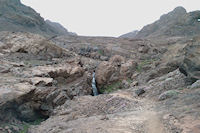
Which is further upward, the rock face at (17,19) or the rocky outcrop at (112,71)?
the rock face at (17,19)

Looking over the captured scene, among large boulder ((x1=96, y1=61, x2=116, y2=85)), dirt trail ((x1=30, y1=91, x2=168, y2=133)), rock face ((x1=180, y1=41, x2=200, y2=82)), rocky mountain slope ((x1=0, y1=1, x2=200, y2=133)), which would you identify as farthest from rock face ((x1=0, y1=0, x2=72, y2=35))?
rock face ((x1=180, y1=41, x2=200, y2=82))

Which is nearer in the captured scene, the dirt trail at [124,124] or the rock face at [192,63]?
the dirt trail at [124,124]

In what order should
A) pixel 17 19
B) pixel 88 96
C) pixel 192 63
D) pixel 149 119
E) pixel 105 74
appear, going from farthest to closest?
pixel 17 19
pixel 105 74
pixel 88 96
pixel 192 63
pixel 149 119

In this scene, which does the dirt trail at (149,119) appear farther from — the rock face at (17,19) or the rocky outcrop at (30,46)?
the rock face at (17,19)

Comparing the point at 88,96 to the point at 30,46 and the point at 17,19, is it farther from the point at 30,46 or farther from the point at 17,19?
the point at 17,19

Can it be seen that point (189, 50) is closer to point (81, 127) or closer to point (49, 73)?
point (81, 127)

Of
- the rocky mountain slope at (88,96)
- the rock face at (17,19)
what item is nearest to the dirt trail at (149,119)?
the rocky mountain slope at (88,96)

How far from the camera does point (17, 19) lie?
1801 inches

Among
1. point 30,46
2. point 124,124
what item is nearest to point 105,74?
point 30,46

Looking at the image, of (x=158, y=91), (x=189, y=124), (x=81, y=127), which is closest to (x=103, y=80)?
(x=158, y=91)

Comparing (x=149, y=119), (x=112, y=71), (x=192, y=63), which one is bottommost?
(x=149, y=119)

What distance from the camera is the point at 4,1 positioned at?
165 ft

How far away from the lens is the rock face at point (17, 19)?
138 ft

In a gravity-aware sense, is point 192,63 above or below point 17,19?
below
